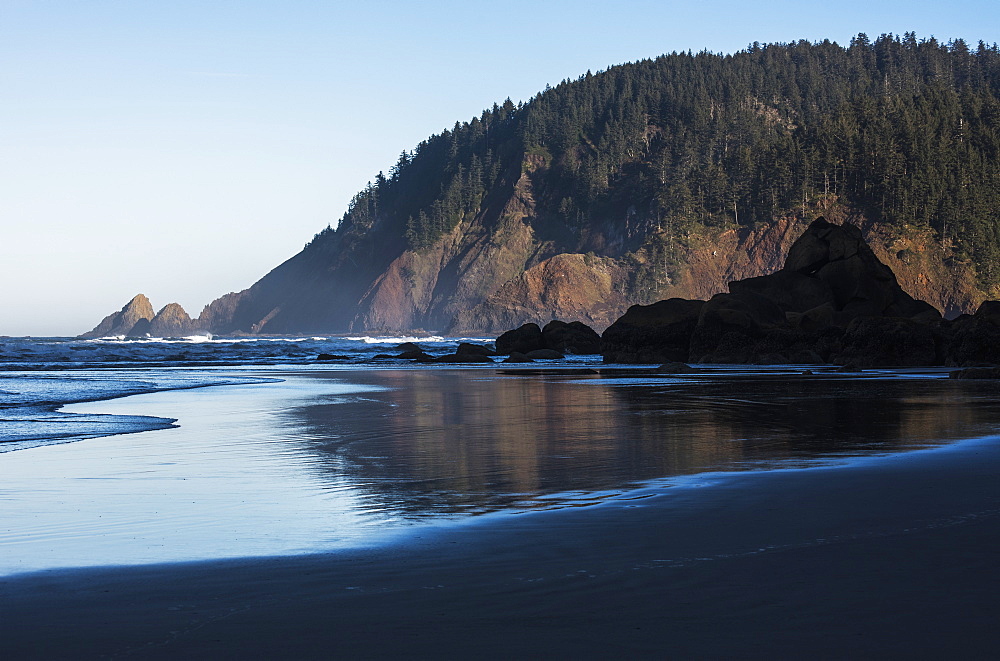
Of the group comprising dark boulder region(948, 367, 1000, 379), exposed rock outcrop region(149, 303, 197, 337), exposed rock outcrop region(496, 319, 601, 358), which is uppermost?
exposed rock outcrop region(149, 303, 197, 337)

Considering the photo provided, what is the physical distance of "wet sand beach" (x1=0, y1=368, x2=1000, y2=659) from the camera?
10.8ft

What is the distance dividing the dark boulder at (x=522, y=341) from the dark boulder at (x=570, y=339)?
47cm

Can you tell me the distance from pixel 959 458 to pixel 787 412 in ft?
18.8

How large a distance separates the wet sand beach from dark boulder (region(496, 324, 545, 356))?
137 feet

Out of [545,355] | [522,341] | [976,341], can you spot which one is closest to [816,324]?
[976,341]

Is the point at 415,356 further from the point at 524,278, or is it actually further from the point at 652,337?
the point at 524,278

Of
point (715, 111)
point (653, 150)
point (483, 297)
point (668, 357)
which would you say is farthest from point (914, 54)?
point (668, 357)

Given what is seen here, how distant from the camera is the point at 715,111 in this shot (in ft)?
457

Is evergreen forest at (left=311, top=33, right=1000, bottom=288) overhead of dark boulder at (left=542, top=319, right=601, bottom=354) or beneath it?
overhead

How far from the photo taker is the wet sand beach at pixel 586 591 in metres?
3.30

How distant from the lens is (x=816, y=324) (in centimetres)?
3869

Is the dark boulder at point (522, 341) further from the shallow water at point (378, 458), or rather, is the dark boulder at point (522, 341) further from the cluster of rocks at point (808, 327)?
the shallow water at point (378, 458)

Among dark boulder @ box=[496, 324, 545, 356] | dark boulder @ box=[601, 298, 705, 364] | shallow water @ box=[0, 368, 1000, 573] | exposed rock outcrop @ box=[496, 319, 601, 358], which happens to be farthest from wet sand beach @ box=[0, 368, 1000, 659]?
exposed rock outcrop @ box=[496, 319, 601, 358]

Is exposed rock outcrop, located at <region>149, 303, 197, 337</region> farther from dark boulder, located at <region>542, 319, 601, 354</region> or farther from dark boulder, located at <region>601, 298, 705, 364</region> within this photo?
dark boulder, located at <region>601, 298, 705, 364</region>
